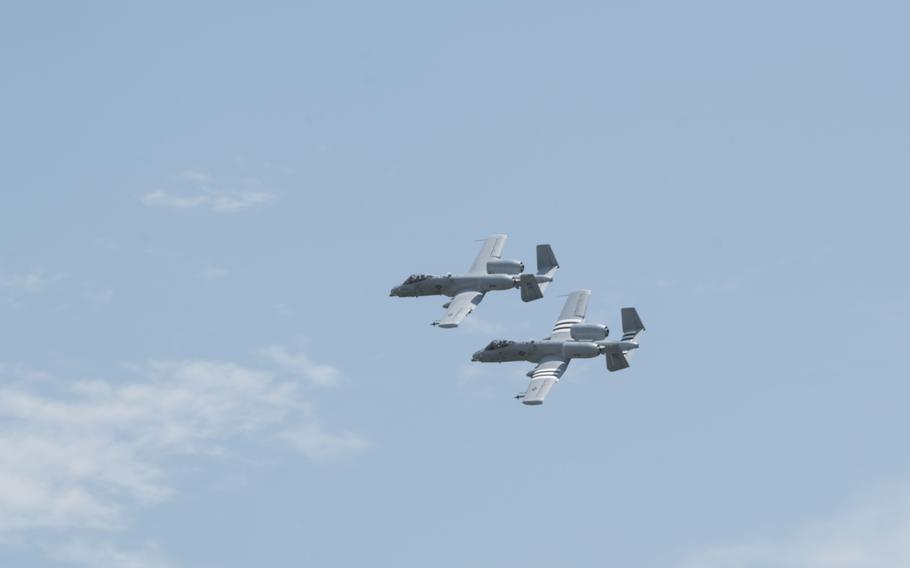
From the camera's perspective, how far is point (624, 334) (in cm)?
19612

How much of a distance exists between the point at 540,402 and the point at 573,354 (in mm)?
11375

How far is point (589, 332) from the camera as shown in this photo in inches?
7741

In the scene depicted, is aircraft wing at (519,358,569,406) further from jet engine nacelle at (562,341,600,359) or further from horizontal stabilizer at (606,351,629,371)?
horizontal stabilizer at (606,351,629,371)

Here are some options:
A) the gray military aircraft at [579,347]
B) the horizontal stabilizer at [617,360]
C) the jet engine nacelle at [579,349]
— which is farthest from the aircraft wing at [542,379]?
the horizontal stabilizer at [617,360]

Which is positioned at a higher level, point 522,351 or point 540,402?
point 522,351

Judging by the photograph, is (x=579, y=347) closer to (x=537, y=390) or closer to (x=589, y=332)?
(x=589, y=332)

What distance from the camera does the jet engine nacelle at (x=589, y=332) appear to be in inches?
7736

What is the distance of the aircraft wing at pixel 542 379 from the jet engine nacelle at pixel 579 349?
3.29 feet

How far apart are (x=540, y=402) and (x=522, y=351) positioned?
49.1ft

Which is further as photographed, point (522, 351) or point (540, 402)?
point (522, 351)

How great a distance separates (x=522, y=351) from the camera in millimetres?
199250

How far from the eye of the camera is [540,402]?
607ft

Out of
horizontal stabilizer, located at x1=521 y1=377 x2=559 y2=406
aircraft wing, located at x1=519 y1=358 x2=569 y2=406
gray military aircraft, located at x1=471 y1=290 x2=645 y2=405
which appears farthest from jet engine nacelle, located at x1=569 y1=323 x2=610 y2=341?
horizontal stabilizer, located at x1=521 y1=377 x2=559 y2=406

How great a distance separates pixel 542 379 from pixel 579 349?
703 centimetres
